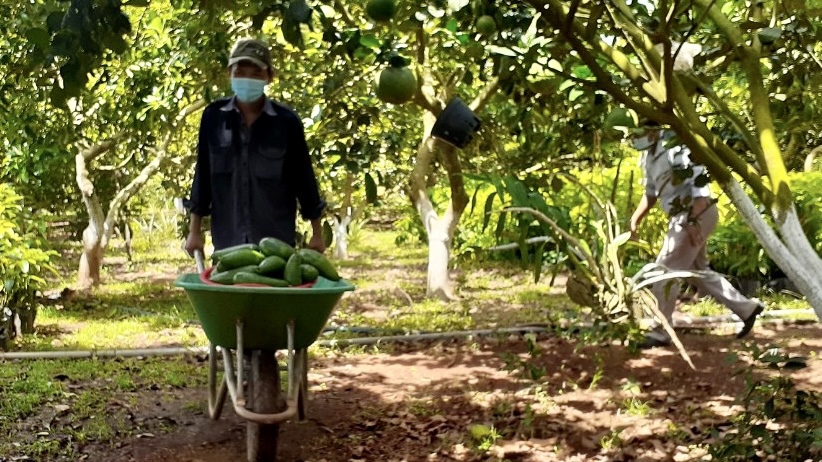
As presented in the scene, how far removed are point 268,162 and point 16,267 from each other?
328cm

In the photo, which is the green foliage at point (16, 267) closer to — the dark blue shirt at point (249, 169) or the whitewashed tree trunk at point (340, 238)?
the dark blue shirt at point (249, 169)

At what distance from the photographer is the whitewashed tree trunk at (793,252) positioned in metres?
2.02

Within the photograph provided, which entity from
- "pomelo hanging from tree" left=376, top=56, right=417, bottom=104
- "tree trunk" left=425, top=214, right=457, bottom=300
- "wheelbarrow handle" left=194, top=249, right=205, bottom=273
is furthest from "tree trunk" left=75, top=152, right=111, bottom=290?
"pomelo hanging from tree" left=376, top=56, right=417, bottom=104

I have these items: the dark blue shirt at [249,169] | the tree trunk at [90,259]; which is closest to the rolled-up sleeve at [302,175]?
the dark blue shirt at [249,169]

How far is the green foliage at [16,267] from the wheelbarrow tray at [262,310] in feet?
11.0

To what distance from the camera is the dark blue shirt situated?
3.75 m

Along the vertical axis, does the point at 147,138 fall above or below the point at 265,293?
above

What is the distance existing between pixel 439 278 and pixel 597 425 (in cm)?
462

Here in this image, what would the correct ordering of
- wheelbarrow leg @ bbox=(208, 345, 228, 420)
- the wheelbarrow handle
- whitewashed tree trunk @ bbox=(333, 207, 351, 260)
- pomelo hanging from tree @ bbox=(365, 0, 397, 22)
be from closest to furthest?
pomelo hanging from tree @ bbox=(365, 0, 397, 22) → the wheelbarrow handle → wheelbarrow leg @ bbox=(208, 345, 228, 420) → whitewashed tree trunk @ bbox=(333, 207, 351, 260)

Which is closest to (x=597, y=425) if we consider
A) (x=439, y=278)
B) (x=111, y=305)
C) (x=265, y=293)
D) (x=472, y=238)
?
(x=265, y=293)

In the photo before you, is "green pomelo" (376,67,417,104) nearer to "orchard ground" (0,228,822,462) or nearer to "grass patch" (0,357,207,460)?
"orchard ground" (0,228,822,462)

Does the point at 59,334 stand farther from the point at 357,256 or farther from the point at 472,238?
the point at 357,256

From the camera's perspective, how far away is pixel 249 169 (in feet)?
12.3

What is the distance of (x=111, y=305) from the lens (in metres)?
8.54
